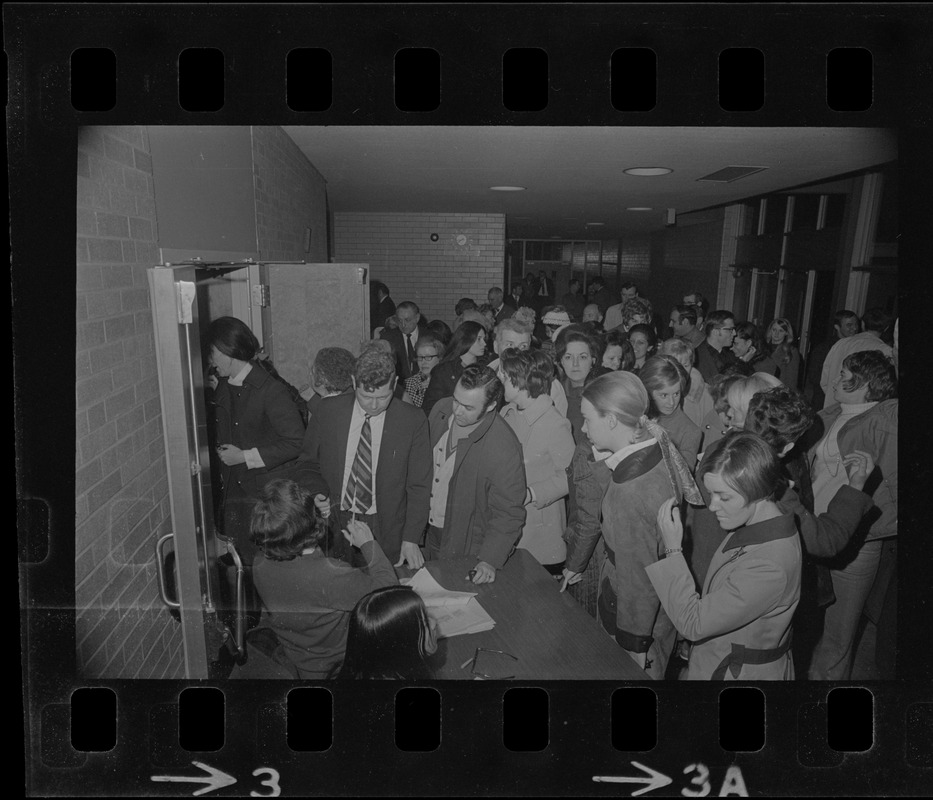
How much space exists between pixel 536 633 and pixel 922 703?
124cm

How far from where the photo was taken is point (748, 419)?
8.04 feet

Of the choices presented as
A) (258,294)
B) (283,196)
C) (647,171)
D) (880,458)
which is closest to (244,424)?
(258,294)

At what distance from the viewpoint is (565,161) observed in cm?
462

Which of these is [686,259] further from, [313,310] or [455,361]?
[313,310]

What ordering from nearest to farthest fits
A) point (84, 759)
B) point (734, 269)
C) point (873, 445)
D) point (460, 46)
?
point (460, 46) < point (84, 759) < point (873, 445) < point (734, 269)

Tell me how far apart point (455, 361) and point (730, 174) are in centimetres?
331

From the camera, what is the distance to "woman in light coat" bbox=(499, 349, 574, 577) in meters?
2.88

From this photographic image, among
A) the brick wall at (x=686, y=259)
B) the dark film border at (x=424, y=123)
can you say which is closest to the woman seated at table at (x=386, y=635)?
the dark film border at (x=424, y=123)

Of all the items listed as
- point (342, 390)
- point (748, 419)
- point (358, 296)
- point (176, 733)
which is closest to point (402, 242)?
point (358, 296)

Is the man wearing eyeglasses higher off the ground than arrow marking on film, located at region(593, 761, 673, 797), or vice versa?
the man wearing eyeglasses

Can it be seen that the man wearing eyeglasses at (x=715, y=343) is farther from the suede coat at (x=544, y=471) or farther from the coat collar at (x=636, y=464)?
the coat collar at (x=636, y=464)

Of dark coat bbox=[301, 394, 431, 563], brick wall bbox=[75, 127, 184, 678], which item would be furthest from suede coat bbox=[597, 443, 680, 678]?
brick wall bbox=[75, 127, 184, 678]

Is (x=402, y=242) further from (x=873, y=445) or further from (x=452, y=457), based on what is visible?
(x=873, y=445)

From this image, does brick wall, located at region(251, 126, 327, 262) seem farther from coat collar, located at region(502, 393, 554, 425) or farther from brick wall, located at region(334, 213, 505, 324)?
brick wall, located at region(334, 213, 505, 324)
